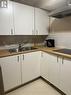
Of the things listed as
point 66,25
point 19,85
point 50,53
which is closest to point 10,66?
point 19,85

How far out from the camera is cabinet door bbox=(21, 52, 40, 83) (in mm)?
2039

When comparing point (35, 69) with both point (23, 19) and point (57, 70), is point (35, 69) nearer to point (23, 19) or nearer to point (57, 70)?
point (57, 70)

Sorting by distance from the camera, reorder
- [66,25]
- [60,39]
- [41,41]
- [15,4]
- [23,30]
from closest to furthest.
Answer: [15,4] < [23,30] < [66,25] < [60,39] < [41,41]

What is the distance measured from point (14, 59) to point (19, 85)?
68 centimetres

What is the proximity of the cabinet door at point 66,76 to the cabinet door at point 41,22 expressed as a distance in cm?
122

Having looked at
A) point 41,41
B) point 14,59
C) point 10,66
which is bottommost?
point 10,66

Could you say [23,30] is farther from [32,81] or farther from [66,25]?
[32,81]

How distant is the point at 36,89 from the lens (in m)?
2.01

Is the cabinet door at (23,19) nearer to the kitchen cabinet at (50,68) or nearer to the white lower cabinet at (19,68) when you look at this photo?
the white lower cabinet at (19,68)

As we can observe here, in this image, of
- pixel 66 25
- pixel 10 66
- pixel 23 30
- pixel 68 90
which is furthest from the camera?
pixel 66 25

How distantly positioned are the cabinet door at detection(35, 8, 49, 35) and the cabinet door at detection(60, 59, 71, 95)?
48.2 inches

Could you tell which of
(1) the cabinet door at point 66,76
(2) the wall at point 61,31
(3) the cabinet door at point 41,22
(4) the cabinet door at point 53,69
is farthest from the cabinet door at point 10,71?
(2) the wall at point 61,31

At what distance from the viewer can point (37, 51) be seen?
225 cm

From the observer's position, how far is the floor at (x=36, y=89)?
1883 mm
